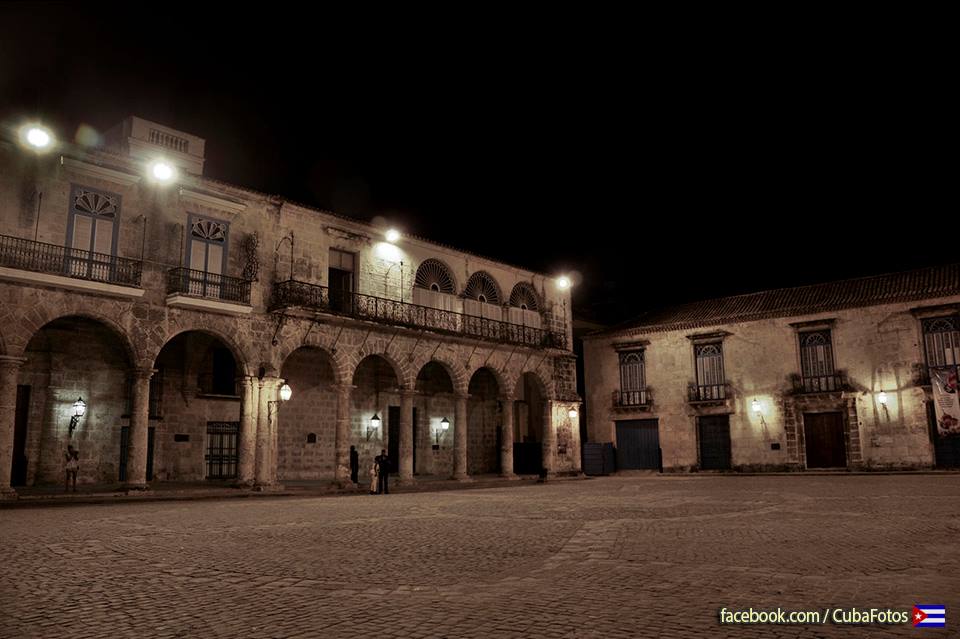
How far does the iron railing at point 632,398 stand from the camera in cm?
3334

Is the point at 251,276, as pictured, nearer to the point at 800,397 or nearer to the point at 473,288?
the point at 473,288

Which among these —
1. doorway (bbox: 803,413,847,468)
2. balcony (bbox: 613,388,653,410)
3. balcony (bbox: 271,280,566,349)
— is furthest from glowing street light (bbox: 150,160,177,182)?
doorway (bbox: 803,413,847,468)

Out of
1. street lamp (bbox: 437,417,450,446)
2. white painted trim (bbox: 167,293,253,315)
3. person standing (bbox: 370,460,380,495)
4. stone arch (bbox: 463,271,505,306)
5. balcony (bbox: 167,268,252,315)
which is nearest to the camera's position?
white painted trim (bbox: 167,293,253,315)

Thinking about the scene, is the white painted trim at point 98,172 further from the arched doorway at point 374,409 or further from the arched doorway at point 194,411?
the arched doorway at point 374,409

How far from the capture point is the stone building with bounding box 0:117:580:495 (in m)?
17.0

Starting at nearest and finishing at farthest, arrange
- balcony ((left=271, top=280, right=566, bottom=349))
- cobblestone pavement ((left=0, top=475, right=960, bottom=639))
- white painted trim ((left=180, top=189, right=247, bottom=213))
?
cobblestone pavement ((left=0, top=475, right=960, bottom=639)), white painted trim ((left=180, top=189, right=247, bottom=213)), balcony ((left=271, top=280, right=566, bottom=349))

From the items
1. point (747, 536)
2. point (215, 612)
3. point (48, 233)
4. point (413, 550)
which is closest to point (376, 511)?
point (413, 550)

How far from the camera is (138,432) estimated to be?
691 inches

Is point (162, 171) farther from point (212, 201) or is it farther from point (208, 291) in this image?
point (208, 291)

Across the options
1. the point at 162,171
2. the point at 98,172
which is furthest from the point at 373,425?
the point at 98,172

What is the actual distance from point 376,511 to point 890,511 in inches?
356

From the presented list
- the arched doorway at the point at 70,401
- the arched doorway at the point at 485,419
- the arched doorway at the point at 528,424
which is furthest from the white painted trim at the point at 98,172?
the arched doorway at the point at 528,424

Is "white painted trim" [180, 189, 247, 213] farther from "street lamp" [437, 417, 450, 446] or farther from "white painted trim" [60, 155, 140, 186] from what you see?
"street lamp" [437, 417, 450, 446]

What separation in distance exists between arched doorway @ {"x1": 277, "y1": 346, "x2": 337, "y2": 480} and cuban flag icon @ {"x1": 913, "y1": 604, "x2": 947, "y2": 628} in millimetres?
19903
